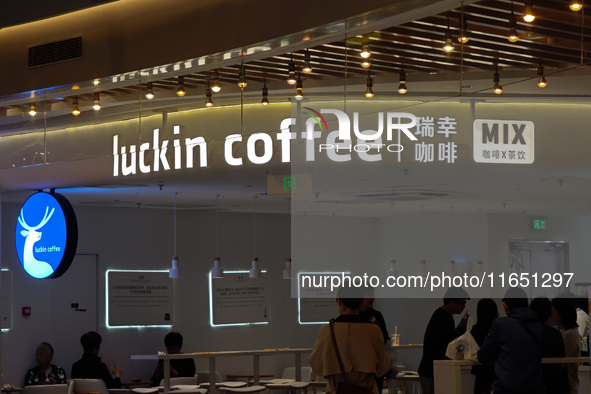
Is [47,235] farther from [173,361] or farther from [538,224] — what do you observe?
[538,224]

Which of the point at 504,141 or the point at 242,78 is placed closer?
the point at 504,141

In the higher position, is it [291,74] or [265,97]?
[291,74]

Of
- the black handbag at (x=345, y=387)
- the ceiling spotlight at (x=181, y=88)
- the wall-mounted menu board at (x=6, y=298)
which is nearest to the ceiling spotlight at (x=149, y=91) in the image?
the ceiling spotlight at (x=181, y=88)

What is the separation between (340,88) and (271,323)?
326 inches

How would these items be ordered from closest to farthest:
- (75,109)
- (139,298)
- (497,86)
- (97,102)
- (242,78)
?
1. (497,86)
2. (242,78)
3. (97,102)
4. (75,109)
5. (139,298)

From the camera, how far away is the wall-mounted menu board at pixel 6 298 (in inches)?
459

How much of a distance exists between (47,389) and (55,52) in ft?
16.4

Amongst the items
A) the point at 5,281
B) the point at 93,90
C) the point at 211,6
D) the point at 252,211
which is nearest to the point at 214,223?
the point at 252,211

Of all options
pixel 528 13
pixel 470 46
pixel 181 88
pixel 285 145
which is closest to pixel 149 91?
pixel 181 88

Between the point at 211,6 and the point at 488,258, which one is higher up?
the point at 211,6

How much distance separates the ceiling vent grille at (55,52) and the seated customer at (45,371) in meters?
5.28

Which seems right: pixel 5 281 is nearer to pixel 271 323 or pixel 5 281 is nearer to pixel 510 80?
pixel 271 323

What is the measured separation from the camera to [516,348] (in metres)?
5.54

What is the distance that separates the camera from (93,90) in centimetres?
755
